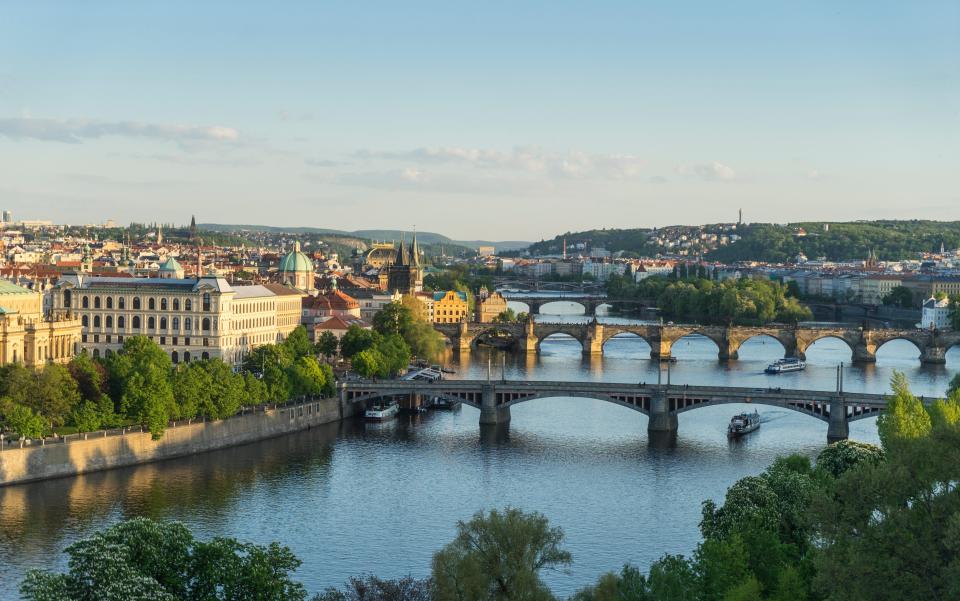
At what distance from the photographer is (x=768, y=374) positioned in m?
72.2

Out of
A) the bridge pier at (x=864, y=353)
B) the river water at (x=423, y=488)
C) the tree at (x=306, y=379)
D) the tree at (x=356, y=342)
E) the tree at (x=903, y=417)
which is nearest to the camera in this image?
the river water at (x=423, y=488)

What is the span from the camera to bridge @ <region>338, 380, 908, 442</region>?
4797 cm

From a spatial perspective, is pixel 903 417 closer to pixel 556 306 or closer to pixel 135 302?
pixel 135 302

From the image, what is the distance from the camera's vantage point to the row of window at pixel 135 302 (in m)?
58.2

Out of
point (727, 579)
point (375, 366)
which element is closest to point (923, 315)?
point (375, 366)

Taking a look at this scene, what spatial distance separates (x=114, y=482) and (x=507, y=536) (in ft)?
59.0

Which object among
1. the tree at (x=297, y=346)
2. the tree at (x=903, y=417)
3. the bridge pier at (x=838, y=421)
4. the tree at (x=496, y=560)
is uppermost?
the tree at (x=903, y=417)

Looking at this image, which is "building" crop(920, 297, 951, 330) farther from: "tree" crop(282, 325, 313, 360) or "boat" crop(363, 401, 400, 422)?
"boat" crop(363, 401, 400, 422)

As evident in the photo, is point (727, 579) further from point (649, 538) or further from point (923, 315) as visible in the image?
point (923, 315)

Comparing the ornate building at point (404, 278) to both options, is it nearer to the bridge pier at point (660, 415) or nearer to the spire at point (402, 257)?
the spire at point (402, 257)

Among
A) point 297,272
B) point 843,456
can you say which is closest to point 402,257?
point 297,272

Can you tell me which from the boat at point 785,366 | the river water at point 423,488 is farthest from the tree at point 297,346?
the boat at point 785,366

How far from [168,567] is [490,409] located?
94.5 ft

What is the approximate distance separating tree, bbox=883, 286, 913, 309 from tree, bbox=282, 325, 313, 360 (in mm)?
74434
